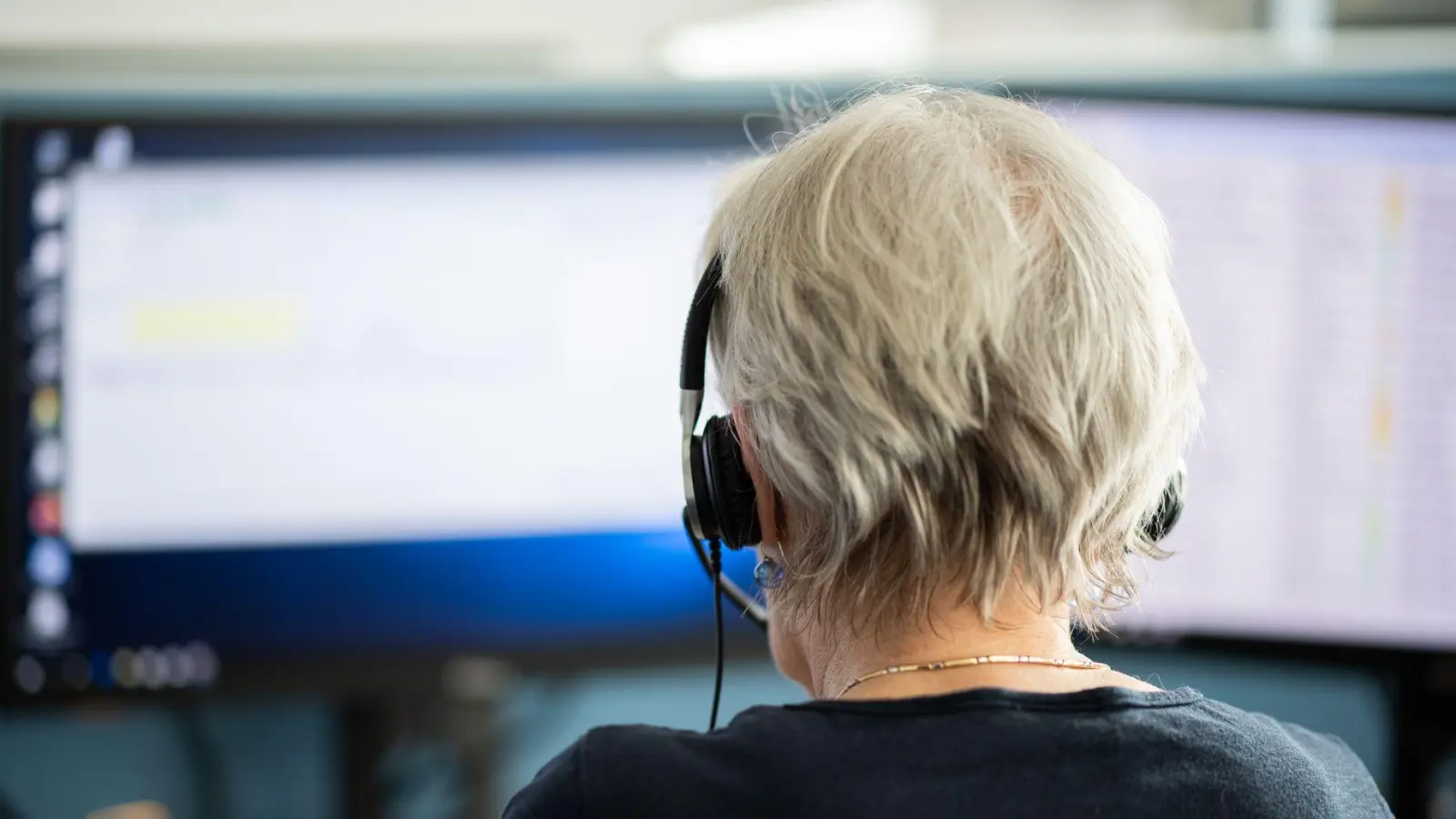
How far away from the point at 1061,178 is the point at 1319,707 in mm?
967

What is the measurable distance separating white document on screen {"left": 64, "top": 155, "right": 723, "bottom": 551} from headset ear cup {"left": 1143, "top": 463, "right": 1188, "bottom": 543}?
54 centimetres

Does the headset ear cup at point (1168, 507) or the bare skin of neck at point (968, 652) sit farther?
the headset ear cup at point (1168, 507)

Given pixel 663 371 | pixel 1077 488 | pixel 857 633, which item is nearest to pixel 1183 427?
pixel 1077 488

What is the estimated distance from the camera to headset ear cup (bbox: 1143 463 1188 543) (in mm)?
712

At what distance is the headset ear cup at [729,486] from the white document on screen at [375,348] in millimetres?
514

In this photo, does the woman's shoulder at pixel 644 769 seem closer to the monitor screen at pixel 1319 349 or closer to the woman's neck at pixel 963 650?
the woman's neck at pixel 963 650

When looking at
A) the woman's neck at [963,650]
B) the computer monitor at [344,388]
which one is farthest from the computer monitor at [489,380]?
the woman's neck at [963,650]

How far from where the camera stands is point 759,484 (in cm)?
66

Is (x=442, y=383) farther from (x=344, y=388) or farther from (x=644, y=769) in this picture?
(x=644, y=769)

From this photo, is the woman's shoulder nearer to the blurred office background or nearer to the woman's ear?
the woman's ear

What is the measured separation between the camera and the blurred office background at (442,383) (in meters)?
1.12

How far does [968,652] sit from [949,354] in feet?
0.50

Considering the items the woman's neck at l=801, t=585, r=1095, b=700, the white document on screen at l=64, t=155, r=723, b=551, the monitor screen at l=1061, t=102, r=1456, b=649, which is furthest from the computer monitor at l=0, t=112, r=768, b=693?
the woman's neck at l=801, t=585, r=1095, b=700

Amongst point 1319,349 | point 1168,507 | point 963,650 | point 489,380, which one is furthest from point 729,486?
point 1319,349
